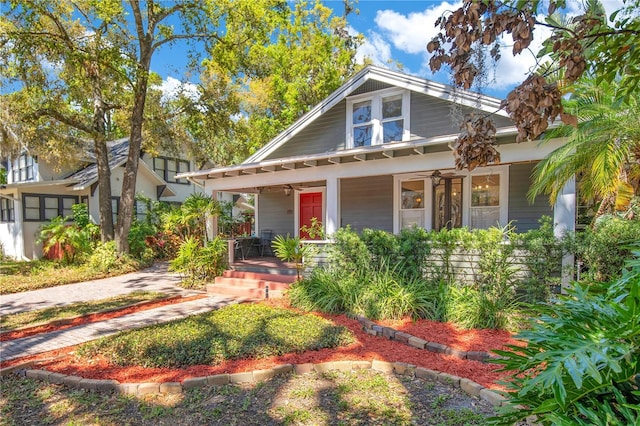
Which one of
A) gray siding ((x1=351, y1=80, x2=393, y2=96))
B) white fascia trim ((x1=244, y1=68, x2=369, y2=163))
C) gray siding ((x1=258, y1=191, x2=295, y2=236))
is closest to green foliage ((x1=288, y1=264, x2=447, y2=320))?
white fascia trim ((x1=244, y1=68, x2=369, y2=163))

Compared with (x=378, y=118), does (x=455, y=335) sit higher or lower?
lower

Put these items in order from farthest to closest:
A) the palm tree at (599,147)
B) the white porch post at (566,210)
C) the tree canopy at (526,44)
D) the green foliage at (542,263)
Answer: the white porch post at (566,210), the green foliage at (542,263), the palm tree at (599,147), the tree canopy at (526,44)

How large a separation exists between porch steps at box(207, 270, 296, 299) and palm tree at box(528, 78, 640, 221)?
6.07 metres

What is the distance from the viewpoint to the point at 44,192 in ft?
55.3

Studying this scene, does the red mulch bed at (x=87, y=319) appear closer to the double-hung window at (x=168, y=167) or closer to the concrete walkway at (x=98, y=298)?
the concrete walkway at (x=98, y=298)

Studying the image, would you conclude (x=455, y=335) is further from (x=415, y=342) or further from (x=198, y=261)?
(x=198, y=261)

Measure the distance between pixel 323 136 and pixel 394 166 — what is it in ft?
13.0

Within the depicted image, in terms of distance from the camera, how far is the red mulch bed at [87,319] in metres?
6.36

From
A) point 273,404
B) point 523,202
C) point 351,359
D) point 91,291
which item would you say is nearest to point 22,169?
point 91,291

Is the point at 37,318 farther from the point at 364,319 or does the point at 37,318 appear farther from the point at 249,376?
the point at 364,319

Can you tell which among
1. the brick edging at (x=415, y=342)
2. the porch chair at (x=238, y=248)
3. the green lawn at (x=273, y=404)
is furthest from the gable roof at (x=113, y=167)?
the brick edging at (x=415, y=342)

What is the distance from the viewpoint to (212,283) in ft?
34.1

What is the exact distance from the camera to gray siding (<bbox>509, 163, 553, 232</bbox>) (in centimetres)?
905

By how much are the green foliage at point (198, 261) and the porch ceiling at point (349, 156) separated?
2.17 metres
